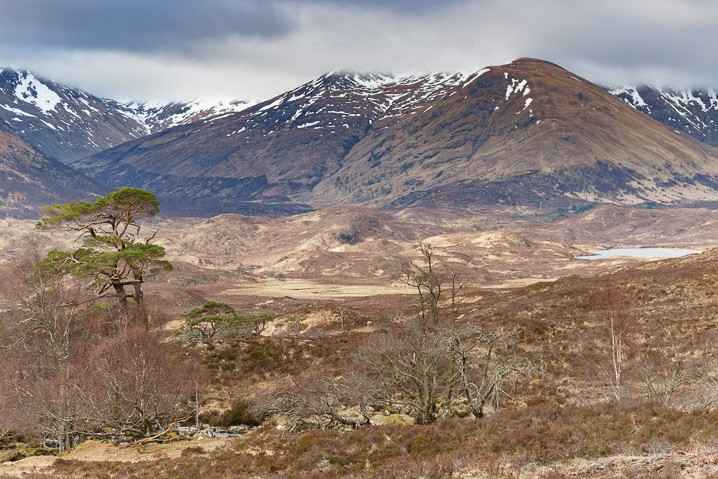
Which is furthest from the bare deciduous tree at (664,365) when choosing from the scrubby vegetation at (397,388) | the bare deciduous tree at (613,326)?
the bare deciduous tree at (613,326)

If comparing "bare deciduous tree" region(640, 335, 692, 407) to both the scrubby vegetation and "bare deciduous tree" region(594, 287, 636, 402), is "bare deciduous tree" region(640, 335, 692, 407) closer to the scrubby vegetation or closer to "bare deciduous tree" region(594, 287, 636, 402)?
the scrubby vegetation

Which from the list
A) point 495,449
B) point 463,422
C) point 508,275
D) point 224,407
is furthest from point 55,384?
point 508,275

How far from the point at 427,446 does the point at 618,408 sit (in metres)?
7.77

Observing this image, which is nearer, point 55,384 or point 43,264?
point 55,384

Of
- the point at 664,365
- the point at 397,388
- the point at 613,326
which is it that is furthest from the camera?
the point at 613,326

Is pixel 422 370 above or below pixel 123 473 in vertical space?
above

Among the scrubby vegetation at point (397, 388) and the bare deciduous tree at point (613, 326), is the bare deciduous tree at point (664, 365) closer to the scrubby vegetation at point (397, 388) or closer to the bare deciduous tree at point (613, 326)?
the scrubby vegetation at point (397, 388)

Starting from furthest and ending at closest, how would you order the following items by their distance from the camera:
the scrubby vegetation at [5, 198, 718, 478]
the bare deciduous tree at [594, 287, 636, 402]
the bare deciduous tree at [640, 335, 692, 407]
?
the bare deciduous tree at [594, 287, 636, 402] < the bare deciduous tree at [640, 335, 692, 407] < the scrubby vegetation at [5, 198, 718, 478]

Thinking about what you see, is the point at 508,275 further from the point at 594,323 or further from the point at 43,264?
the point at 43,264

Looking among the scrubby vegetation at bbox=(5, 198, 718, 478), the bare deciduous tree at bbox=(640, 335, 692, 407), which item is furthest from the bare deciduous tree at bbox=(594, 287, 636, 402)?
the bare deciduous tree at bbox=(640, 335, 692, 407)

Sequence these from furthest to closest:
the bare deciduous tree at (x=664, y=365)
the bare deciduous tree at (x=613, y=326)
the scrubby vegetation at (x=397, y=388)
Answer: the bare deciduous tree at (x=613, y=326)
the bare deciduous tree at (x=664, y=365)
the scrubby vegetation at (x=397, y=388)

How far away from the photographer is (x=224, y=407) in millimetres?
40312

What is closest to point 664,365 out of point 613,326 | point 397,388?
point 613,326

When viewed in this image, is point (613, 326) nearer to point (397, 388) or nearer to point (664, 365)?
point (664, 365)
